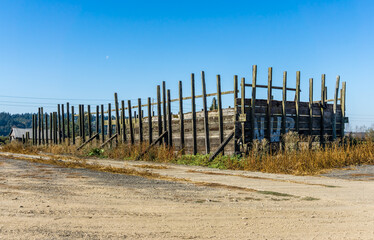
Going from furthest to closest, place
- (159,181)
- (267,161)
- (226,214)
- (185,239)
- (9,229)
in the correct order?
(267,161) → (159,181) → (226,214) → (9,229) → (185,239)

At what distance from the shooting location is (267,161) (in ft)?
44.5

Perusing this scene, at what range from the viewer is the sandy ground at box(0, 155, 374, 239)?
4.77 metres

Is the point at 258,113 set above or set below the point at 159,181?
above

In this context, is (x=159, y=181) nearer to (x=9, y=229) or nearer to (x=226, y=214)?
(x=226, y=214)

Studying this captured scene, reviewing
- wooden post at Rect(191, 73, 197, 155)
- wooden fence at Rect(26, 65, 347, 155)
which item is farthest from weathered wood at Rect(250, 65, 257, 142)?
wooden post at Rect(191, 73, 197, 155)

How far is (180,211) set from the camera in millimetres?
5926

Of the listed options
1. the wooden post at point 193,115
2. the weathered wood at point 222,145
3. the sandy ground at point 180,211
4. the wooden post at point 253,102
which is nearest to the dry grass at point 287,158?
the weathered wood at point 222,145

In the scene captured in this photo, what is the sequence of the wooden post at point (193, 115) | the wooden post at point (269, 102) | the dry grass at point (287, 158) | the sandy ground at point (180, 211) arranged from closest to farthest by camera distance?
1. the sandy ground at point (180, 211)
2. the dry grass at point (287, 158)
3. the wooden post at point (269, 102)
4. the wooden post at point (193, 115)

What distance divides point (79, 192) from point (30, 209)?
1.77 m

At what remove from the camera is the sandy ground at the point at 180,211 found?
477 cm

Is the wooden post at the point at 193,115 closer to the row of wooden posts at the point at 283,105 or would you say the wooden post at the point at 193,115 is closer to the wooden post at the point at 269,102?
the row of wooden posts at the point at 283,105

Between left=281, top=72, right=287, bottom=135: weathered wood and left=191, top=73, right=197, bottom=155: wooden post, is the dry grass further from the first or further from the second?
left=281, top=72, right=287, bottom=135: weathered wood

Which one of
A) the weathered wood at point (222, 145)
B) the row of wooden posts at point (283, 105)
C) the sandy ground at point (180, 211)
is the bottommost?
the sandy ground at point (180, 211)

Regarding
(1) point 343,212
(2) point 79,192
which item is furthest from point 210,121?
(1) point 343,212
